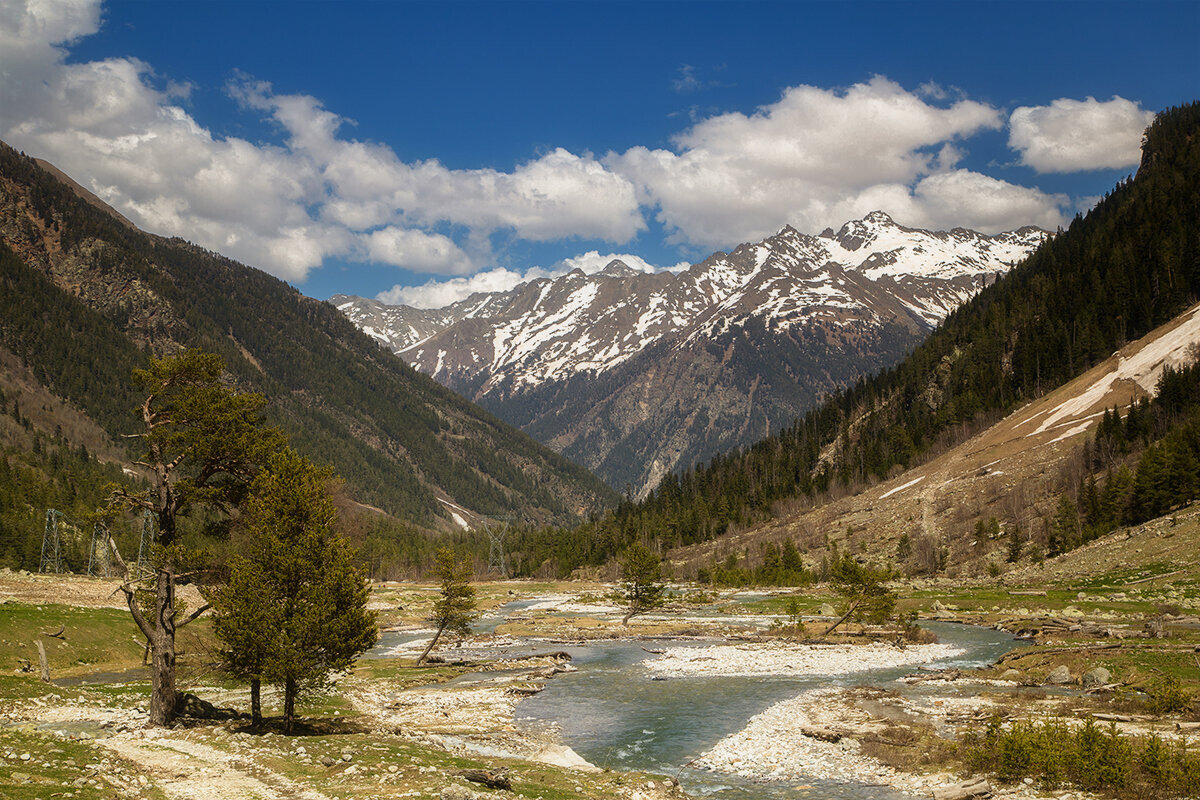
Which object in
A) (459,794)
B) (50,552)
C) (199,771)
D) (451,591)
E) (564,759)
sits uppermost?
(199,771)

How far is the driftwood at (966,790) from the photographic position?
74.6ft

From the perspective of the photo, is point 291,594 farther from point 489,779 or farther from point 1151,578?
point 1151,578

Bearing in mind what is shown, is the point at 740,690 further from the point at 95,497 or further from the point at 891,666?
the point at 95,497

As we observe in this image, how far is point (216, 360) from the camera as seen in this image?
3048 centimetres

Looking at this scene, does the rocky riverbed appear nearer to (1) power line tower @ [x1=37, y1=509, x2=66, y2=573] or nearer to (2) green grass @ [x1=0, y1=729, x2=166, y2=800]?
(2) green grass @ [x1=0, y1=729, x2=166, y2=800]

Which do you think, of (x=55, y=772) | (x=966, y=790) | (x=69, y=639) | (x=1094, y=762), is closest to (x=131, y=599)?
(x=55, y=772)

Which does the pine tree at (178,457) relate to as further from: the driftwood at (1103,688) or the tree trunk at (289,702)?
the driftwood at (1103,688)

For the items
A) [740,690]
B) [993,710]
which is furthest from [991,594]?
[993,710]

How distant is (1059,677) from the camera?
38625 millimetres

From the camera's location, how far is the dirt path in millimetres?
19684

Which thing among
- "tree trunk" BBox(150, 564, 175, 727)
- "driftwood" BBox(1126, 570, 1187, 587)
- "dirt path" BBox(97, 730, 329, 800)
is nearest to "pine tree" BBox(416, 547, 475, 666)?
"tree trunk" BBox(150, 564, 175, 727)

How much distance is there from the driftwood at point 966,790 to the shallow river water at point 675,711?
141 cm

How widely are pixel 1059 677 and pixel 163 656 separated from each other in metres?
42.0

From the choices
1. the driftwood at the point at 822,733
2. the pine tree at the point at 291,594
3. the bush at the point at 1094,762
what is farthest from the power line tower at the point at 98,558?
the bush at the point at 1094,762
